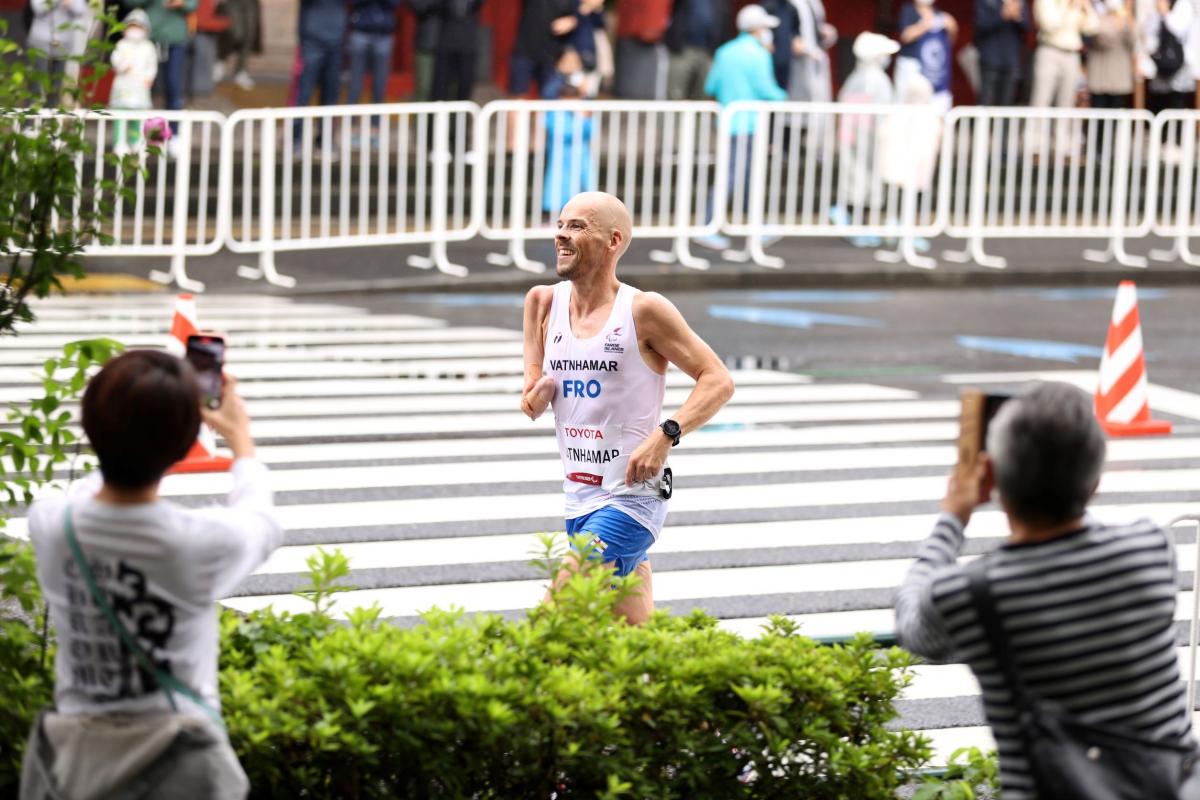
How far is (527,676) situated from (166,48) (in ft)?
55.8

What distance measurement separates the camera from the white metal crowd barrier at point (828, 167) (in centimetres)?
2019

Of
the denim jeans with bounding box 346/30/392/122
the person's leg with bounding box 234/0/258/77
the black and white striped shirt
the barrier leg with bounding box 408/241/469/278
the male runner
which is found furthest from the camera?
the person's leg with bounding box 234/0/258/77

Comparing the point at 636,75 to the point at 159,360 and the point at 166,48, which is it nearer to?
the point at 166,48

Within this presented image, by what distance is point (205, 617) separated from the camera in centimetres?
383

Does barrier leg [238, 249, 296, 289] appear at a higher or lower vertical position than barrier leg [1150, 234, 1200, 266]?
lower

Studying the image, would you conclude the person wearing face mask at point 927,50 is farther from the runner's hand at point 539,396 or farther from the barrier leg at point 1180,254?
the runner's hand at point 539,396

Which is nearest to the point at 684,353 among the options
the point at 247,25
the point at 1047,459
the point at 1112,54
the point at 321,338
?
the point at 1047,459

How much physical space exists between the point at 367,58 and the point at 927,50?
5960 millimetres

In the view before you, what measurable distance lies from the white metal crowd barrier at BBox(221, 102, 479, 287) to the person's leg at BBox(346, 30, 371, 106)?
132cm

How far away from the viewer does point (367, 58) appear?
21.2 meters

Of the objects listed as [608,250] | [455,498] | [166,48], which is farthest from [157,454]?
[166,48]

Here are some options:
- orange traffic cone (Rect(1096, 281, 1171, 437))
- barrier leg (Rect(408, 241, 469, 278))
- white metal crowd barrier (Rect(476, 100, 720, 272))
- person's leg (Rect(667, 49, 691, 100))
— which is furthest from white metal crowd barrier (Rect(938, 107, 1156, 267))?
orange traffic cone (Rect(1096, 281, 1171, 437))

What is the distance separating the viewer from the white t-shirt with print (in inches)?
148

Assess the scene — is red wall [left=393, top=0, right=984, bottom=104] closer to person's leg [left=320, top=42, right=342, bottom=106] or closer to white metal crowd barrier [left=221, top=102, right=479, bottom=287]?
person's leg [left=320, top=42, right=342, bottom=106]
